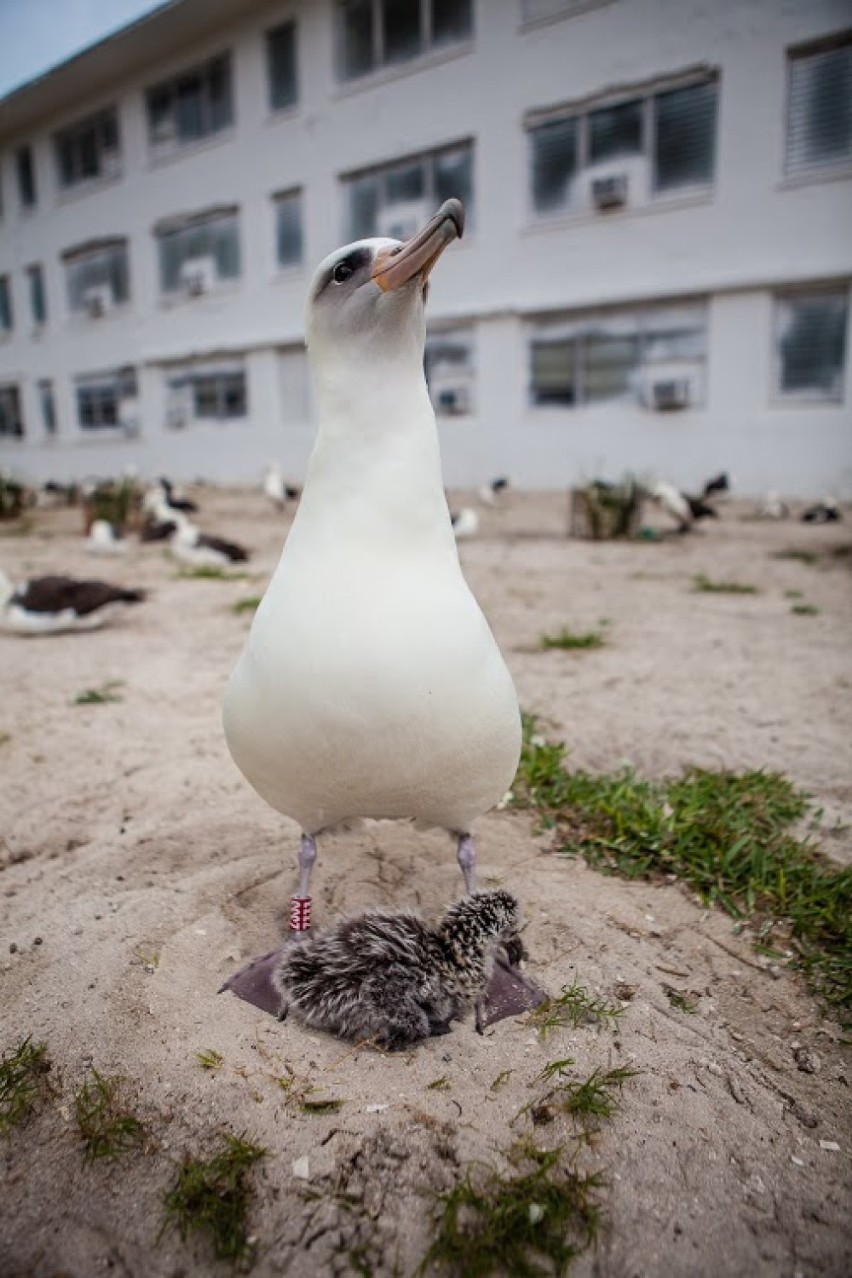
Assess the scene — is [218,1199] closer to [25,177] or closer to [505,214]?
[505,214]

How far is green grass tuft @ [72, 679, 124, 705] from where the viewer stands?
4762 mm

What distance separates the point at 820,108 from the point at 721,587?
9.92 m

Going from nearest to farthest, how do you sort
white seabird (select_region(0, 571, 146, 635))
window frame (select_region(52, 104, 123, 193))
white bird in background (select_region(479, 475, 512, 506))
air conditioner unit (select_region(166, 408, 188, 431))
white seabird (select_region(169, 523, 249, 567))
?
white seabird (select_region(0, 571, 146, 635)), white seabird (select_region(169, 523, 249, 567)), white bird in background (select_region(479, 475, 512, 506)), air conditioner unit (select_region(166, 408, 188, 431)), window frame (select_region(52, 104, 123, 193))

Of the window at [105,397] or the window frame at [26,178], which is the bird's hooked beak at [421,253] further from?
the window frame at [26,178]

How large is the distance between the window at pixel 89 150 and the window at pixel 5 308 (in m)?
4.03

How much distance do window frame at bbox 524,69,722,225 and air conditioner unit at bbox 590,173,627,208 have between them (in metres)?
0.16

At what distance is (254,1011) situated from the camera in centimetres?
219

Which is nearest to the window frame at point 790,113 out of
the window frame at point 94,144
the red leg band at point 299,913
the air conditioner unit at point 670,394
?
the air conditioner unit at point 670,394

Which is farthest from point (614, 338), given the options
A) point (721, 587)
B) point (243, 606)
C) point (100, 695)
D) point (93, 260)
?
point (93, 260)

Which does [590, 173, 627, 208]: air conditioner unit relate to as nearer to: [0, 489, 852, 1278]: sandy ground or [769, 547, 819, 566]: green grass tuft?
[769, 547, 819, 566]: green grass tuft

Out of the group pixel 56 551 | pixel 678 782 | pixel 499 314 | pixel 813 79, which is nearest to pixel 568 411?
pixel 499 314

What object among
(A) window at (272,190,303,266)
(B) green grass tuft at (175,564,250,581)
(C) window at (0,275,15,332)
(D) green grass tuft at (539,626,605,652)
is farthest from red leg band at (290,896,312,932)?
(C) window at (0,275,15,332)

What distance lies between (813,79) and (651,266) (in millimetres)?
3413

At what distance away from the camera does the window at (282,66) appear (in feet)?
59.3
